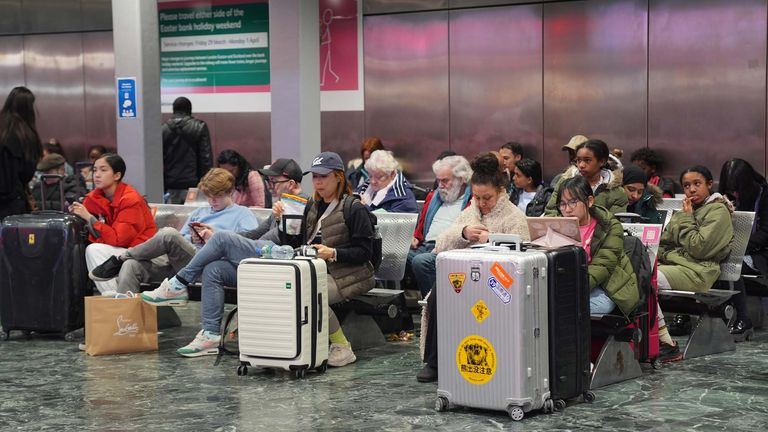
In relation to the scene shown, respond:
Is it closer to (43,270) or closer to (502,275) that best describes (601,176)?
(502,275)

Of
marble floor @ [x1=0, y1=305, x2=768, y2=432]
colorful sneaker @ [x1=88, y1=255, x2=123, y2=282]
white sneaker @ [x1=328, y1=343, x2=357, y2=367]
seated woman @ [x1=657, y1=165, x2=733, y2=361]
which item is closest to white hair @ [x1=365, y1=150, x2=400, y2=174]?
marble floor @ [x1=0, y1=305, x2=768, y2=432]

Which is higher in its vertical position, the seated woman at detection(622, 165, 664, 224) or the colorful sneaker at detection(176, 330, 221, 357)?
the seated woman at detection(622, 165, 664, 224)

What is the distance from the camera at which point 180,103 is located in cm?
1245

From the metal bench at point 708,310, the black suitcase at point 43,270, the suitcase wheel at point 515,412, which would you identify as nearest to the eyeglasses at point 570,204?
the suitcase wheel at point 515,412

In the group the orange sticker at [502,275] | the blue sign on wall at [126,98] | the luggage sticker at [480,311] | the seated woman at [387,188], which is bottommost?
the luggage sticker at [480,311]

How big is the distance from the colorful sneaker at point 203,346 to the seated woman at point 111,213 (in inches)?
48.2

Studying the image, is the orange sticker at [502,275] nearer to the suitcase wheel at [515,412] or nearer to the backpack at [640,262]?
the suitcase wheel at [515,412]

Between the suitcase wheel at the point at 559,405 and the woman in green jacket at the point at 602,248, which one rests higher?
the woman in green jacket at the point at 602,248

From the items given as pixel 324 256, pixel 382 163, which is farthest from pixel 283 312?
pixel 382 163

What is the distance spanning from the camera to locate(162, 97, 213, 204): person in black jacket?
12422 millimetres

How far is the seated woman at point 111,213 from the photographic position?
29.3 feet

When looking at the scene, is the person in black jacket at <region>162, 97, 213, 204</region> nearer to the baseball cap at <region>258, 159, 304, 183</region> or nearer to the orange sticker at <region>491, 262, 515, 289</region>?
the baseball cap at <region>258, 159, 304, 183</region>

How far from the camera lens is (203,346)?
26.6ft

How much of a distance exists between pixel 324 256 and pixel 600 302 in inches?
72.0
